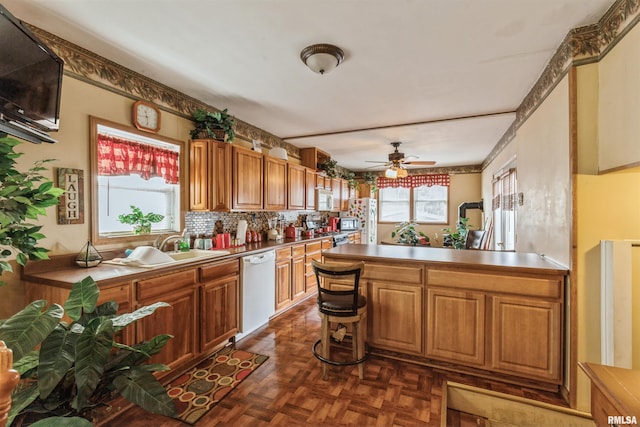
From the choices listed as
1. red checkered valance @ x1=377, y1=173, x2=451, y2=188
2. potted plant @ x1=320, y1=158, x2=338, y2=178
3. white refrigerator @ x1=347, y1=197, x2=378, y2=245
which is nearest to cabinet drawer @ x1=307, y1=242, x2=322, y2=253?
potted plant @ x1=320, y1=158, x2=338, y2=178

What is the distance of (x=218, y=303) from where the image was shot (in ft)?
8.55

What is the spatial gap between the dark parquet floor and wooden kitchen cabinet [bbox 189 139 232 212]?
1521 millimetres

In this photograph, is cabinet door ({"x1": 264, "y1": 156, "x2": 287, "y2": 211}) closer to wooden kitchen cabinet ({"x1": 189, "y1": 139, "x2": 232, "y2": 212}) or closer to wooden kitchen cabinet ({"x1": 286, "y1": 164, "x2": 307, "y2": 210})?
wooden kitchen cabinet ({"x1": 286, "y1": 164, "x2": 307, "y2": 210})

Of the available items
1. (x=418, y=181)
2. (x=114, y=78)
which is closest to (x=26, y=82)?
(x=114, y=78)

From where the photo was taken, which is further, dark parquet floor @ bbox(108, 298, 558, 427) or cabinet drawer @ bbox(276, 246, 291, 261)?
cabinet drawer @ bbox(276, 246, 291, 261)

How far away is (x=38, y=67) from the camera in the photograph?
1.48 m

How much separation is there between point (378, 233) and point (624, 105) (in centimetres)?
612

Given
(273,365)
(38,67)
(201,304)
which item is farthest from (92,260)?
(273,365)

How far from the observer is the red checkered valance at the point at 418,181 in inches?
273

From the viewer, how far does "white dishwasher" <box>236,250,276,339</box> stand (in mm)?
2920

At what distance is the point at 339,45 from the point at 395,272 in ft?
5.94

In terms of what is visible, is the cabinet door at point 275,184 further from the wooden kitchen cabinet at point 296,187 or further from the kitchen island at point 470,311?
the kitchen island at point 470,311

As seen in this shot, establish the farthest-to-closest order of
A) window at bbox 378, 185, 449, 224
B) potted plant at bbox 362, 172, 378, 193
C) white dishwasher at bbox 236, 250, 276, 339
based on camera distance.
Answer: potted plant at bbox 362, 172, 378, 193 < window at bbox 378, 185, 449, 224 < white dishwasher at bbox 236, 250, 276, 339

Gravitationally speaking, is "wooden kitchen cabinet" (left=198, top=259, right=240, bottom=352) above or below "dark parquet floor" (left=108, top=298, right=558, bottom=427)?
above
